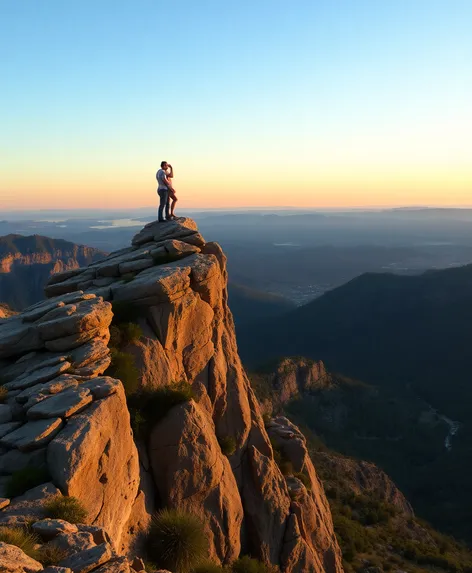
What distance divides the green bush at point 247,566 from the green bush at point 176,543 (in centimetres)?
475

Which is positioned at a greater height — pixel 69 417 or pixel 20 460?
pixel 69 417

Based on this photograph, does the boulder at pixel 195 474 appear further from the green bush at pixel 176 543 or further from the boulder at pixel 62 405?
the boulder at pixel 62 405

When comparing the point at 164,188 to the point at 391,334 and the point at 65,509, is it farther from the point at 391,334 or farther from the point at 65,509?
the point at 391,334

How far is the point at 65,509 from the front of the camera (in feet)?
33.1

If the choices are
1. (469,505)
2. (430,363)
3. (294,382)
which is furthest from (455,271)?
(469,505)

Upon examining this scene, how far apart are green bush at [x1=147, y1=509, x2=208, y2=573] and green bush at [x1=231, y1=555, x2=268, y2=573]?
4.75 meters

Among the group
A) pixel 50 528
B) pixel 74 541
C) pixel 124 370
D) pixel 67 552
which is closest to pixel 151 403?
pixel 124 370

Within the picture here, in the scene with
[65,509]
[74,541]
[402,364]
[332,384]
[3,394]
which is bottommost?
[402,364]

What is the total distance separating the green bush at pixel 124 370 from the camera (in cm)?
1573

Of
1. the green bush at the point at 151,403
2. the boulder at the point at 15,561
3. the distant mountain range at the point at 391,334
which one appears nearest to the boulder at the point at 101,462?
the green bush at the point at 151,403

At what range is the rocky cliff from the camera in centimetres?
1183

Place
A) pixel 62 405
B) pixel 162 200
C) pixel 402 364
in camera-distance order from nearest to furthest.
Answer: pixel 62 405, pixel 162 200, pixel 402 364

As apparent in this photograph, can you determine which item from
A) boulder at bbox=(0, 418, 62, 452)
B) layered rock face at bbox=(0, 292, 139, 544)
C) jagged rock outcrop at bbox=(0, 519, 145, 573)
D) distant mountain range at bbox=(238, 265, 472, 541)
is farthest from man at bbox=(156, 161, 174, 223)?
distant mountain range at bbox=(238, 265, 472, 541)

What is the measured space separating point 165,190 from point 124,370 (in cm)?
1447
